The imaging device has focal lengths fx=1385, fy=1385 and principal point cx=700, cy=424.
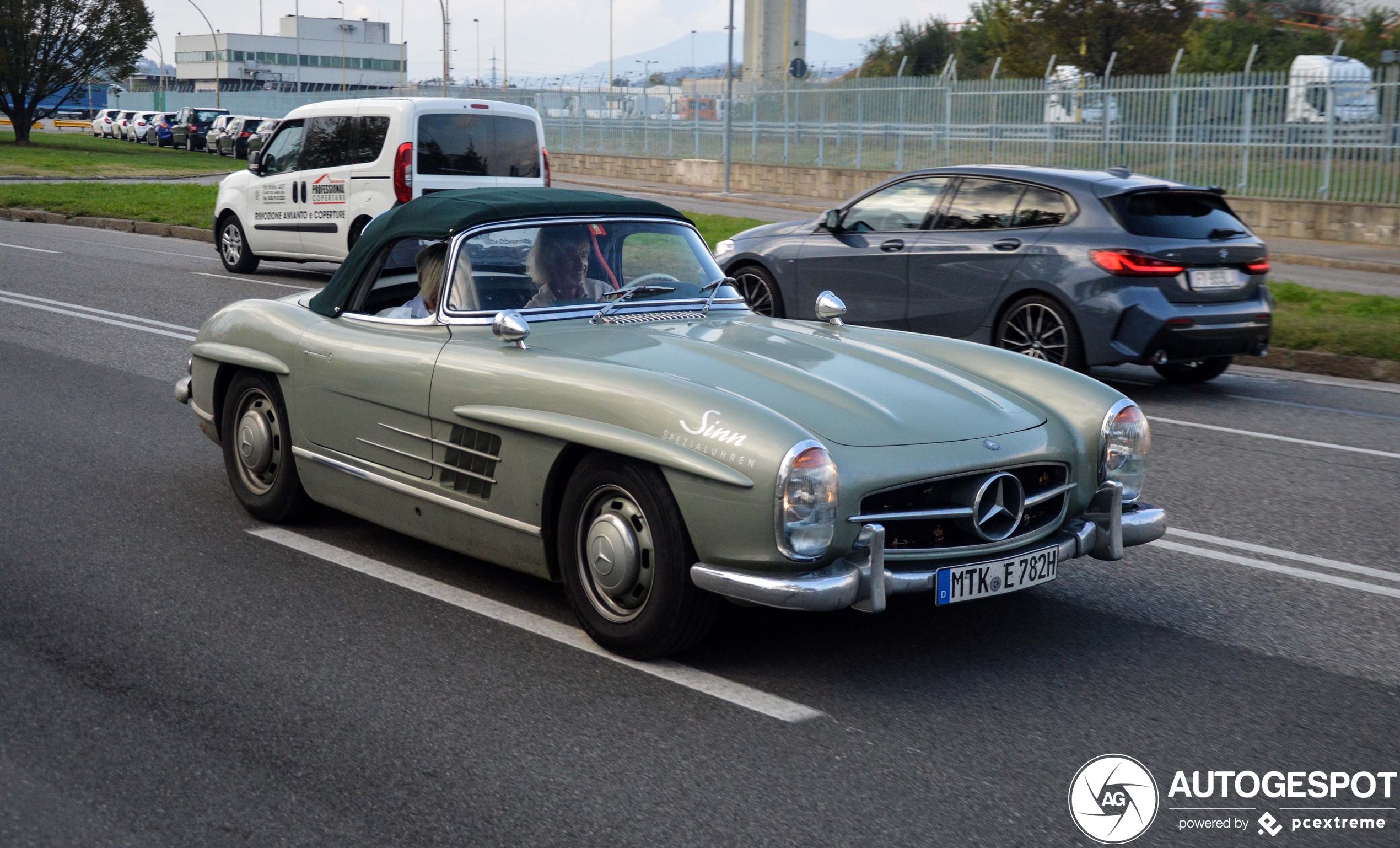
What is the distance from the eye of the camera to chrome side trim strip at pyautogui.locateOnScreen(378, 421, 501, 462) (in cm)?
474

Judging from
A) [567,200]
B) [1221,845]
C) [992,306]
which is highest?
[567,200]

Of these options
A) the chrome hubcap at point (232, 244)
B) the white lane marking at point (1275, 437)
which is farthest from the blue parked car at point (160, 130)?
the white lane marking at point (1275, 437)

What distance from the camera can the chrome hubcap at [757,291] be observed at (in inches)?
446

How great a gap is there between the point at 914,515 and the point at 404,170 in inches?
443

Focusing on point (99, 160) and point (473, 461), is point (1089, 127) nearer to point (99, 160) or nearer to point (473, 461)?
point (473, 461)

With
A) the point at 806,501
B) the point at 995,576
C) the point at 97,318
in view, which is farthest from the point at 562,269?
the point at 97,318

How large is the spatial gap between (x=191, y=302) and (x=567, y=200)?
8812 mm

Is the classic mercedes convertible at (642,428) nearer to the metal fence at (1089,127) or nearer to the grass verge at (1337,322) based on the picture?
the grass verge at (1337,322)

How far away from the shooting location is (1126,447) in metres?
4.82

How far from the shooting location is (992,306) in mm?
9953

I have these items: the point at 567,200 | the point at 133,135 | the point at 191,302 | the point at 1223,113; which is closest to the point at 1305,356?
the point at 567,200

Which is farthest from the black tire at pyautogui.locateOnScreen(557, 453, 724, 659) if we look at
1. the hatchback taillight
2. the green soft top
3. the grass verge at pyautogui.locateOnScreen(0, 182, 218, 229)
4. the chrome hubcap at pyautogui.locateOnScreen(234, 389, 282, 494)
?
the grass verge at pyautogui.locateOnScreen(0, 182, 218, 229)

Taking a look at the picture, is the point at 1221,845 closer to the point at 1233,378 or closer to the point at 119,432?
the point at 119,432

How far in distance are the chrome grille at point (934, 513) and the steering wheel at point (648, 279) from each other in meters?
1.73
